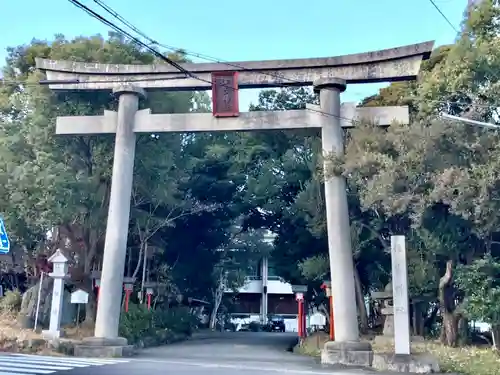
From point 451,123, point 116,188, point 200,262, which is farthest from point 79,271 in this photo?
point 451,123

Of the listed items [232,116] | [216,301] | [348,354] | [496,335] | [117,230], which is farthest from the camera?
[216,301]

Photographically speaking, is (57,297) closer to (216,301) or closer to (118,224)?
(118,224)

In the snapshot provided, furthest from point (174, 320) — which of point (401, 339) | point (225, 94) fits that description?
point (401, 339)

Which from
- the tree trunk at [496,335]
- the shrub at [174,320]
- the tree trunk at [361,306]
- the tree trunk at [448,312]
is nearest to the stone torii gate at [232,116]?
the tree trunk at [448,312]

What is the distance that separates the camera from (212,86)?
1738 centimetres

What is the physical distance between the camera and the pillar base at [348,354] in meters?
15.0

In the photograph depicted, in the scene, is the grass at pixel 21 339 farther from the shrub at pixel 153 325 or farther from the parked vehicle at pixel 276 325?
the parked vehicle at pixel 276 325

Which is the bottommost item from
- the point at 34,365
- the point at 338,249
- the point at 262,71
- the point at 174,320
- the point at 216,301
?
the point at 34,365

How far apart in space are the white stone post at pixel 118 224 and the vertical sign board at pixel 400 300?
7.85 meters

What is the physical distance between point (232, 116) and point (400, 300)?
23.9ft

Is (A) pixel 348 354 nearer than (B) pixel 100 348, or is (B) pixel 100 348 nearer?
(A) pixel 348 354

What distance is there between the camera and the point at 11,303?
2214cm

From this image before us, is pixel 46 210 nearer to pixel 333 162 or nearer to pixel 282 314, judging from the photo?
pixel 333 162

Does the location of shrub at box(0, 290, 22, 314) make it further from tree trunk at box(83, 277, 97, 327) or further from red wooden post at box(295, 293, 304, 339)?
red wooden post at box(295, 293, 304, 339)
